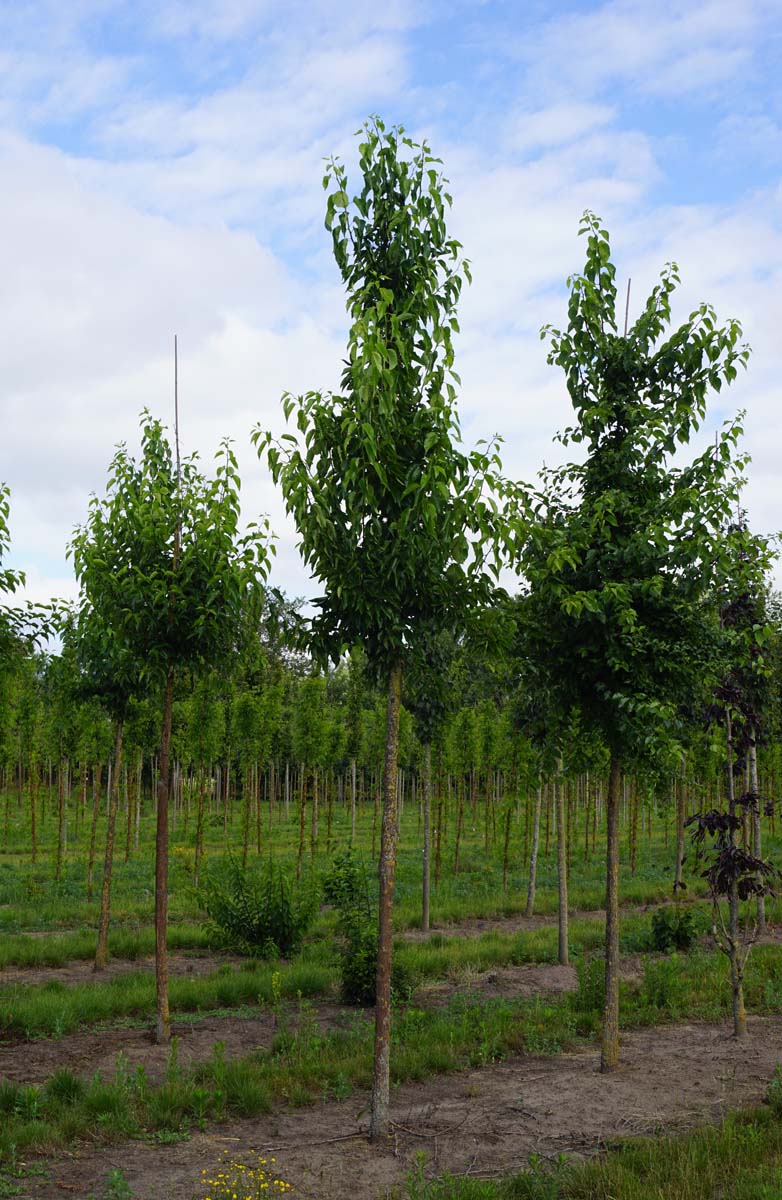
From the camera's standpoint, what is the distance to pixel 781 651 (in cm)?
1984

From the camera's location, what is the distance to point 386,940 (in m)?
6.97

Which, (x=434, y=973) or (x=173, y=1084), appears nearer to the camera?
(x=173, y=1084)

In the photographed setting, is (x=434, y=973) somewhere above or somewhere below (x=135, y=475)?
below

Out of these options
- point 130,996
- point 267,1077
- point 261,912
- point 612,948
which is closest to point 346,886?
point 261,912

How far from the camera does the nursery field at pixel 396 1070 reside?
19.7ft

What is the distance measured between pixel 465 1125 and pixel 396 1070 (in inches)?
57.0

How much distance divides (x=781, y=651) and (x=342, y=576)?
1557cm

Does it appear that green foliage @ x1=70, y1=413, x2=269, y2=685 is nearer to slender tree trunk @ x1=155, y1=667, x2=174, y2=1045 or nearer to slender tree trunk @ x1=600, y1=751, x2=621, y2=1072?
slender tree trunk @ x1=155, y1=667, x2=174, y2=1045

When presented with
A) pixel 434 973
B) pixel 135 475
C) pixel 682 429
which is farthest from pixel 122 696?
pixel 682 429

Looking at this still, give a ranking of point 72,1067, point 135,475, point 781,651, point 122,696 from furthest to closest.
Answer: point 781,651
point 122,696
point 135,475
point 72,1067

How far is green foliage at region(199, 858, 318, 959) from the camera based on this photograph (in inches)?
564

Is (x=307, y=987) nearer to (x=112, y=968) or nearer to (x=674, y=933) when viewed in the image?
(x=112, y=968)

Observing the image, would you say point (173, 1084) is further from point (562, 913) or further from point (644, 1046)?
point (562, 913)

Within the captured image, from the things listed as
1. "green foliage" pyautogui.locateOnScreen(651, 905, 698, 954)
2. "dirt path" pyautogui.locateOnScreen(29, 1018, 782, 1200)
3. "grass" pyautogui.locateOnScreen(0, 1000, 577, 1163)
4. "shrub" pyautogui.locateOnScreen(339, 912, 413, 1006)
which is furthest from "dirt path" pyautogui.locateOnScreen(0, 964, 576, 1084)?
"green foliage" pyautogui.locateOnScreen(651, 905, 698, 954)
